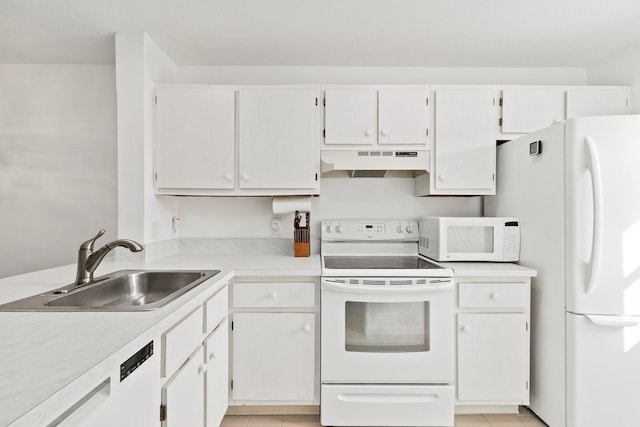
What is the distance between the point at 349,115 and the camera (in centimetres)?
226

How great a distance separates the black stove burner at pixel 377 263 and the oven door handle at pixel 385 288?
0.13 m

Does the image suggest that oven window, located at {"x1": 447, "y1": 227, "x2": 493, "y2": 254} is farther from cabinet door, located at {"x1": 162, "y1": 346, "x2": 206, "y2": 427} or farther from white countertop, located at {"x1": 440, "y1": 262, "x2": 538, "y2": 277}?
cabinet door, located at {"x1": 162, "y1": 346, "x2": 206, "y2": 427}

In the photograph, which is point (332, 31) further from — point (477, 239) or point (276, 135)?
point (477, 239)

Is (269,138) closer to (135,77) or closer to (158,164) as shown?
(158,164)

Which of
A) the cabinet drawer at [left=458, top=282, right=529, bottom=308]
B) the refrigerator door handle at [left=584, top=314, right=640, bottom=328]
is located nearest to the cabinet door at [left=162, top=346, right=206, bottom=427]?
the cabinet drawer at [left=458, top=282, right=529, bottom=308]

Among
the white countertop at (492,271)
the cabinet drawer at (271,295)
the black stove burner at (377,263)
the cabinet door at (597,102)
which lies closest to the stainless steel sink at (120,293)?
the cabinet drawer at (271,295)

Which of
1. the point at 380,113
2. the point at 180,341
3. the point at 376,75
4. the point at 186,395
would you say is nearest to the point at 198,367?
the point at 186,395

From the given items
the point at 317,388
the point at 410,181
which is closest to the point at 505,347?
the point at 317,388

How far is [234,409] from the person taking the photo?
202 cm

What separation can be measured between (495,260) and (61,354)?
2174 mm

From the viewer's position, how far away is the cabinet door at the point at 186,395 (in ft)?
3.71

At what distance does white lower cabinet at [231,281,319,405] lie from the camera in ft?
6.30

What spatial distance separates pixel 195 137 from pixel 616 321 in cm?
256

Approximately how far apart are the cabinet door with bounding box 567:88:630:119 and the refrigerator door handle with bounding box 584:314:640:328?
1328 millimetres
